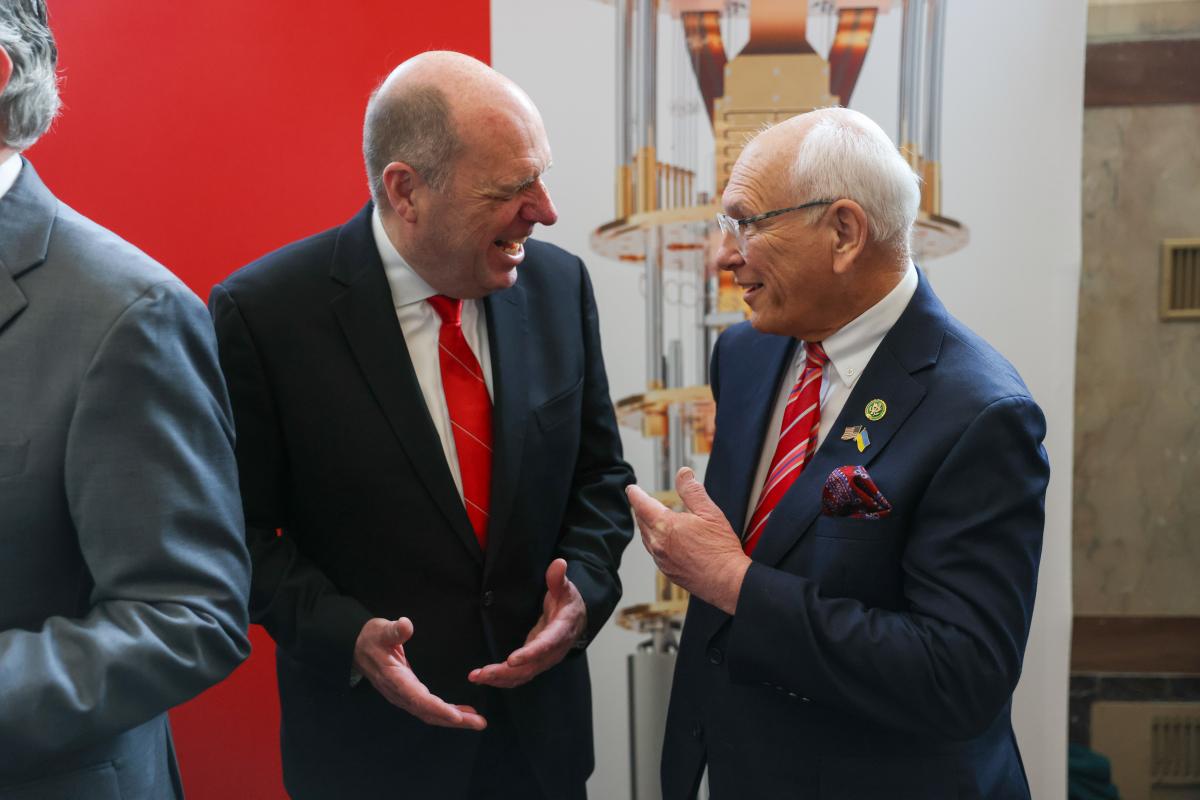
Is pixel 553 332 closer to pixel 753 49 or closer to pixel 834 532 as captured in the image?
pixel 834 532

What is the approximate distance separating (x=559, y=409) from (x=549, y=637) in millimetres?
430

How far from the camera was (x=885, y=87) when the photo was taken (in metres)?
2.74

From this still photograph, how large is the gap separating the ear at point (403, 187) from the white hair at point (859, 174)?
69cm

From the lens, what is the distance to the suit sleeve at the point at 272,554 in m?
1.94

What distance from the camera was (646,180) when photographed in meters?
2.77

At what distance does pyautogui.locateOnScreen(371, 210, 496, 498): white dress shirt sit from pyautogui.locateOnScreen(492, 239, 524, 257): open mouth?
6.0 inches

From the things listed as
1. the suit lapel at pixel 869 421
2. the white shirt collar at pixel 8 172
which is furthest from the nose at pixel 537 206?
the white shirt collar at pixel 8 172

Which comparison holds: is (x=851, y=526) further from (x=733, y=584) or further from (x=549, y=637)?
(x=549, y=637)

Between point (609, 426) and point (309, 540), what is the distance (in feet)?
2.06

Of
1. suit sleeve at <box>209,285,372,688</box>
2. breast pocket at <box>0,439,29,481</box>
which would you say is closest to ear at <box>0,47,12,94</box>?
breast pocket at <box>0,439,29,481</box>

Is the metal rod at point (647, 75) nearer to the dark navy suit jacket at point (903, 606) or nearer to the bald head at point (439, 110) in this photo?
the bald head at point (439, 110)

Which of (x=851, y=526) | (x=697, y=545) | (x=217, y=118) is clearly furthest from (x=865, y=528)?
(x=217, y=118)

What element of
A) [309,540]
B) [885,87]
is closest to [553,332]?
[309,540]

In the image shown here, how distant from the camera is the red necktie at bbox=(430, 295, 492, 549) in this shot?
206 centimetres
